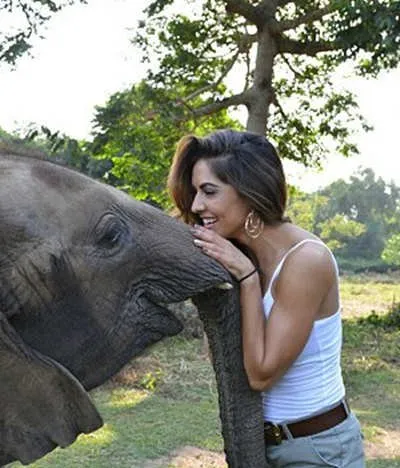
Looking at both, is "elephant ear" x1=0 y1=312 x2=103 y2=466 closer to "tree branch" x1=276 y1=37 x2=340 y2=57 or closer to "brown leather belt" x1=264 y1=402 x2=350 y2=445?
"brown leather belt" x1=264 y1=402 x2=350 y2=445

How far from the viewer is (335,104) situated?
14.7 m

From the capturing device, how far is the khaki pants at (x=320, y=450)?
2020 millimetres

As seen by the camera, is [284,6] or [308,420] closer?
[308,420]

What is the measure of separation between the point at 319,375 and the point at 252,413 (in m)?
0.21

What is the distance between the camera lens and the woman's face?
1927 mm

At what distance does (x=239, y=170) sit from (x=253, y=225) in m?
0.14

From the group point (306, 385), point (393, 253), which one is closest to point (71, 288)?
point (306, 385)

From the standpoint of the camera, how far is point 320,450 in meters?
2.02

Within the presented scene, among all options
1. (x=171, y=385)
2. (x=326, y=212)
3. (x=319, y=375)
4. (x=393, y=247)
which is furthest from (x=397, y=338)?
(x=326, y=212)

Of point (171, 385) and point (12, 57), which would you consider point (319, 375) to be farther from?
point (12, 57)

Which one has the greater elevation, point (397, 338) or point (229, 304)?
point (229, 304)

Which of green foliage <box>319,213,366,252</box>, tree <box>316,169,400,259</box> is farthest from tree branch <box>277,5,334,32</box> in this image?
tree <box>316,169,400,259</box>

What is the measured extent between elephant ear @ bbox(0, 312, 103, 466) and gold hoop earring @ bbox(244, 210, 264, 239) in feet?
2.30

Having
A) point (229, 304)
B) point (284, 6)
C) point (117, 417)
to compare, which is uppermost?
point (284, 6)
